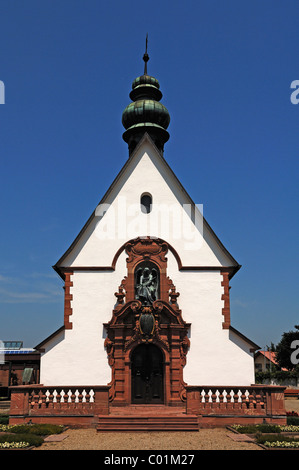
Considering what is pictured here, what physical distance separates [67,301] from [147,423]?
21.1 ft

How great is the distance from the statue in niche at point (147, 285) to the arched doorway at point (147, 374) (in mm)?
1943

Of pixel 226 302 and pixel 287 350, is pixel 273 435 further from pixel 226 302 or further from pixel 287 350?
pixel 287 350

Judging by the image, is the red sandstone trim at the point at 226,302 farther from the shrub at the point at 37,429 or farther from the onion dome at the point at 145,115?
the onion dome at the point at 145,115

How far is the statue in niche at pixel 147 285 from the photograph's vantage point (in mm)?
19047

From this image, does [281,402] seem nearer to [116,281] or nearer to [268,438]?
[268,438]

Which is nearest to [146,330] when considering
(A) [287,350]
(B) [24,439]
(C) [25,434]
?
(C) [25,434]

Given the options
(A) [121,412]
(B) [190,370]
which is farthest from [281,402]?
(A) [121,412]

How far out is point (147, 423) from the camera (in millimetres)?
15289

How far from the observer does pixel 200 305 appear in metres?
19.4

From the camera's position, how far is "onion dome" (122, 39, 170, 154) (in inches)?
1005

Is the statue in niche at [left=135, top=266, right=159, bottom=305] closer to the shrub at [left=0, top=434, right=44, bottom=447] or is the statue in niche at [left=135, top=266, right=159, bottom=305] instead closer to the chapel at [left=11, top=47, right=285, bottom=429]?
the chapel at [left=11, top=47, right=285, bottom=429]

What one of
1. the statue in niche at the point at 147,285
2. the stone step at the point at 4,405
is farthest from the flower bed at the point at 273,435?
the stone step at the point at 4,405

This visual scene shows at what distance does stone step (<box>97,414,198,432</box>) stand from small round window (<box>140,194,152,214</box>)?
8963 millimetres

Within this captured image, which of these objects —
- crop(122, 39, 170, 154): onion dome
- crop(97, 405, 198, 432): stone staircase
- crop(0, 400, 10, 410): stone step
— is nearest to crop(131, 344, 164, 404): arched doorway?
crop(97, 405, 198, 432): stone staircase
